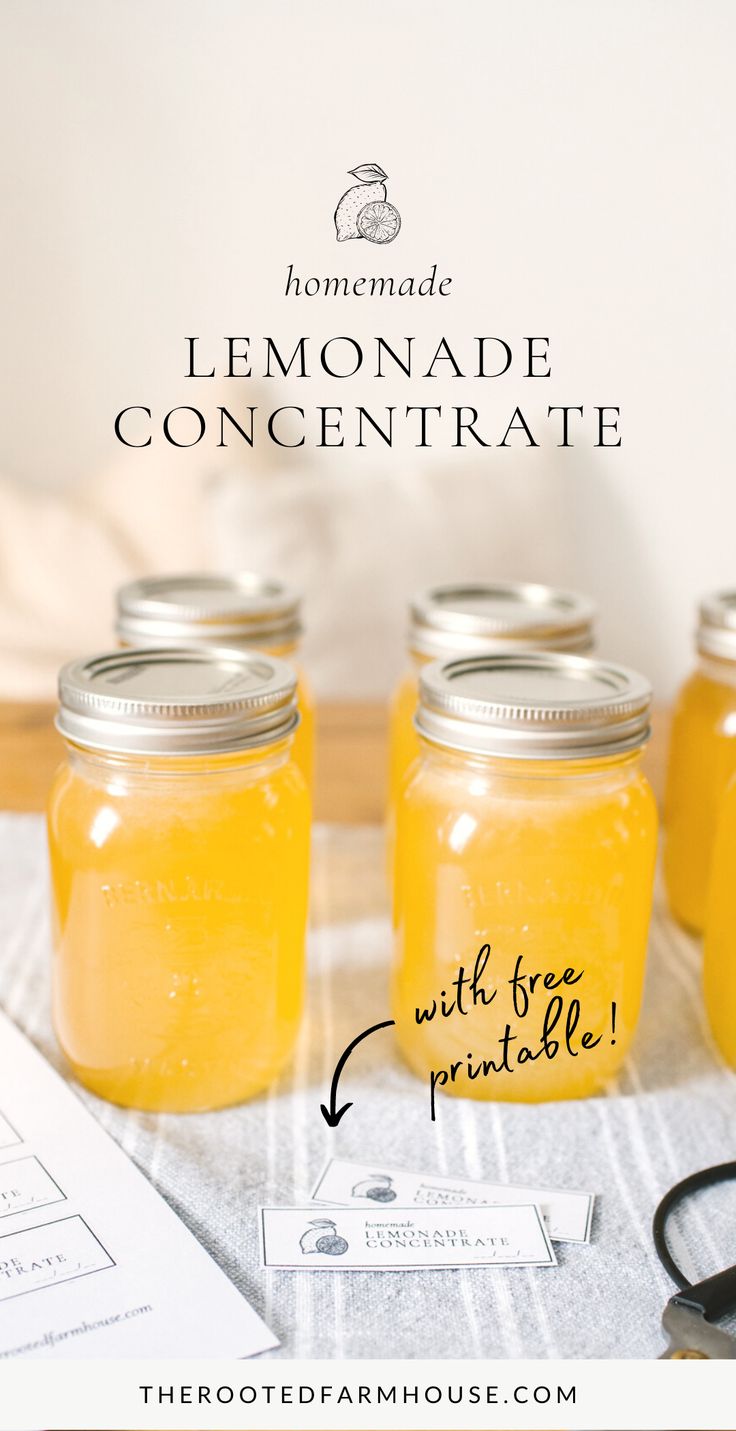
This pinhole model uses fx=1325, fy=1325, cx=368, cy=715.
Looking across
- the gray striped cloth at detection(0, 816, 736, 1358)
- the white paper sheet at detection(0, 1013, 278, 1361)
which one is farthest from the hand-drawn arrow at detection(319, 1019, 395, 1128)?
the white paper sheet at detection(0, 1013, 278, 1361)

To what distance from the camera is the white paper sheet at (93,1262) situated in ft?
1.69

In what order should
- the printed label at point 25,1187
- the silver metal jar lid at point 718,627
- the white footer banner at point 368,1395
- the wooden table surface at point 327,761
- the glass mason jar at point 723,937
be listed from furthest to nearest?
the wooden table surface at point 327,761 < the silver metal jar lid at point 718,627 < the glass mason jar at point 723,937 < the printed label at point 25,1187 < the white footer banner at point 368,1395

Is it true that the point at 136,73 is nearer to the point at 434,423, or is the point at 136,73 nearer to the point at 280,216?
the point at 280,216

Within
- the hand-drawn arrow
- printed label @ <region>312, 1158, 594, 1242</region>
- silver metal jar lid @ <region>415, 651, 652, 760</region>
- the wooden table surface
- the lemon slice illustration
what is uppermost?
the lemon slice illustration

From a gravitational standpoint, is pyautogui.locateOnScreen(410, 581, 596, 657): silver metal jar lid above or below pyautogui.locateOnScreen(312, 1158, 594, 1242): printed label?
above

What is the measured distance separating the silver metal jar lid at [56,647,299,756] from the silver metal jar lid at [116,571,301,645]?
13cm

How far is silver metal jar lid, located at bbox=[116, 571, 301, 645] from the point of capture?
0.85 meters

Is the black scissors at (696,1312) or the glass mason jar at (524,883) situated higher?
the glass mason jar at (524,883)

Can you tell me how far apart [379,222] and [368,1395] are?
54cm

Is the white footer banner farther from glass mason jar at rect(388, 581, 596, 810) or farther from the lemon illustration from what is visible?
the lemon illustration

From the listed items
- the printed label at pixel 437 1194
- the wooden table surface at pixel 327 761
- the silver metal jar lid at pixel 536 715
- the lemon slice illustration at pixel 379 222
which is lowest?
the printed label at pixel 437 1194

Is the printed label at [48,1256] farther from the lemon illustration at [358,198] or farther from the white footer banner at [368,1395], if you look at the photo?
the lemon illustration at [358,198]

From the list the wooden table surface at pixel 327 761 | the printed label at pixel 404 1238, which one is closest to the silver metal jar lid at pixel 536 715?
the printed label at pixel 404 1238

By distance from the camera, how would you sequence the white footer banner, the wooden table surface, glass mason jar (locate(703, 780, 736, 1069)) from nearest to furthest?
the white footer banner, glass mason jar (locate(703, 780, 736, 1069)), the wooden table surface
